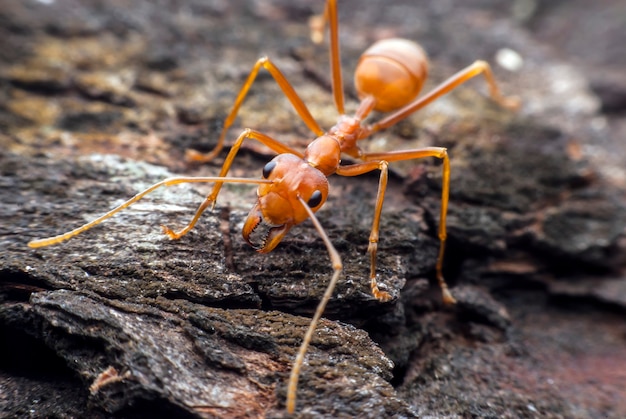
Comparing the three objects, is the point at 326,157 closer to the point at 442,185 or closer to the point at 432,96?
the point at 442,185

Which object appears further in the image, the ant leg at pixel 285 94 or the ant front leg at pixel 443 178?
the ant leg at pixel 285 94

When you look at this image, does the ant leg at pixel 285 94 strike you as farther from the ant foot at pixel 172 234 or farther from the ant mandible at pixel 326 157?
the ant foot at pixel 172 234

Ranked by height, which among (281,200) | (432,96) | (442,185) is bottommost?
(281,200)

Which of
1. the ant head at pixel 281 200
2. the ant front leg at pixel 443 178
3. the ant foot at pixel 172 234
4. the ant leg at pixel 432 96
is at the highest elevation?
the ant leg at pixel 432 96

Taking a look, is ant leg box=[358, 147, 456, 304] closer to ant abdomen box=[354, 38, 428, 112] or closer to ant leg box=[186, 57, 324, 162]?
ant leg box=[186, 57, 324, 162]

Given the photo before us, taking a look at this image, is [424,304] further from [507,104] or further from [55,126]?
[55,126]

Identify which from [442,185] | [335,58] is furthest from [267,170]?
[335,58]

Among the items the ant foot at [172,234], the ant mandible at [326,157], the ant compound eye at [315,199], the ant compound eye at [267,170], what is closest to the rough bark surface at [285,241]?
the ant foot at [172,234]
